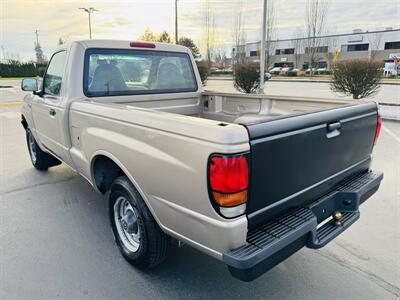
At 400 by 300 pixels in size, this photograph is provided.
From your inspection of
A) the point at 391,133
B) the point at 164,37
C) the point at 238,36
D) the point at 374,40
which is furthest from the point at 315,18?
the point at 391,133

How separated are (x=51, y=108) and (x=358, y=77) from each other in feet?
33.9

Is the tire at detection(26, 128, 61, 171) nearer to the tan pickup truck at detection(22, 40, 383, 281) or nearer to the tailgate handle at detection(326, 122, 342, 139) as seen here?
the tan pickup truck at detection(22, 40, 383, 281)

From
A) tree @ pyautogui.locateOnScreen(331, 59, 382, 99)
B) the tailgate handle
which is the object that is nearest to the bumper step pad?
the tailgate handle

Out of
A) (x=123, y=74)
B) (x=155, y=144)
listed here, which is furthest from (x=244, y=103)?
(x=155, y=144)

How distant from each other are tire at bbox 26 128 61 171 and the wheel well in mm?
2529

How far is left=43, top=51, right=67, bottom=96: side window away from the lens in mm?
3825

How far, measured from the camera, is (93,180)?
3.22 m

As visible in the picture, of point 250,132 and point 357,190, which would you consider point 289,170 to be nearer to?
point 250,132

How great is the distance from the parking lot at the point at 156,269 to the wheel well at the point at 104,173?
0.58m

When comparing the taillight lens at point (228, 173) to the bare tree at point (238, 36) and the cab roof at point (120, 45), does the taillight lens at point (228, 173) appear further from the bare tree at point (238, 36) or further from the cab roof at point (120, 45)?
the bare tree at point (238, 36)

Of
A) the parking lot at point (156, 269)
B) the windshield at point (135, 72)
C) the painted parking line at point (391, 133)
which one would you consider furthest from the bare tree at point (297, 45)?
the parking lot at point (156, 269)

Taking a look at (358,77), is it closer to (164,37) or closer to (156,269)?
(156,269)

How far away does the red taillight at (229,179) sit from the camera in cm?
179

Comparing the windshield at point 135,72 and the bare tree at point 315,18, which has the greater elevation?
the bare tree at point 315,18
